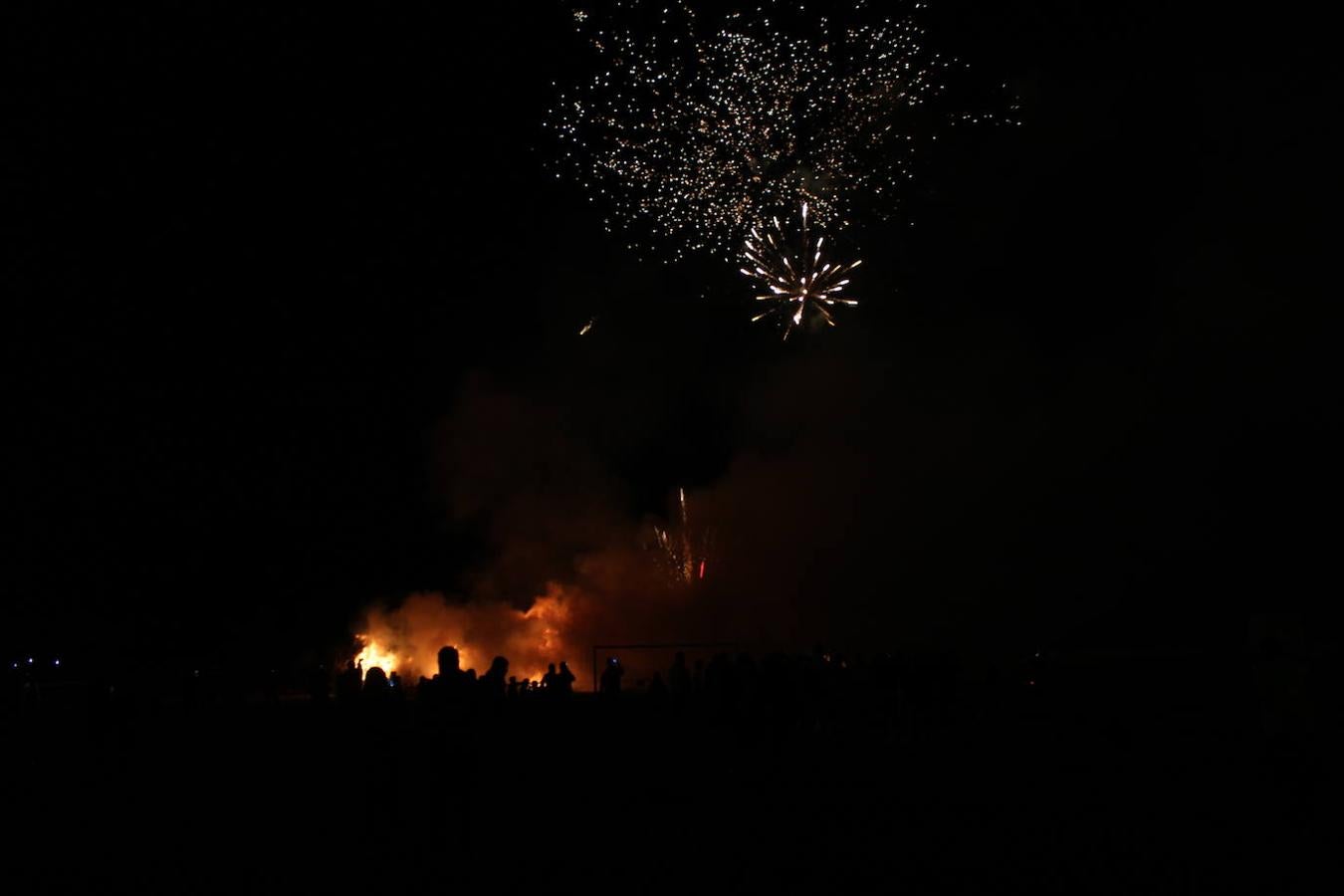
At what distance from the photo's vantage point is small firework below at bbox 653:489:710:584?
37844mm

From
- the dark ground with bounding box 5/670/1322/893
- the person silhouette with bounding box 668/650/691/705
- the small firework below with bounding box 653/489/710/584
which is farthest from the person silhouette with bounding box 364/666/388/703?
the small firework below with bounding box 653/489/710/584

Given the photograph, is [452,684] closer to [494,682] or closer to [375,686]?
[494,682]

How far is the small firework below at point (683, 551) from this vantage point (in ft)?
124

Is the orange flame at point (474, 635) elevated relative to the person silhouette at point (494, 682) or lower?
elevated

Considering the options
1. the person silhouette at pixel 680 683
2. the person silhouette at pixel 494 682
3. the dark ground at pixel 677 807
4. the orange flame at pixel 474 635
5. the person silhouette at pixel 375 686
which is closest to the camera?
the dark ground at pixel 677 807

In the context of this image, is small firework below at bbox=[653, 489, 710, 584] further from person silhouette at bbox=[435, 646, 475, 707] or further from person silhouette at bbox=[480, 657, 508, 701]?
person silhouette at bbox=[435, 646, 475, 707]

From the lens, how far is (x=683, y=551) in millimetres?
38875

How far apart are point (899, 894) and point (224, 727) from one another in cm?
1671

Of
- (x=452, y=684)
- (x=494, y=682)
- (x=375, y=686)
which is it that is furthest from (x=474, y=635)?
(x=452, y=684)

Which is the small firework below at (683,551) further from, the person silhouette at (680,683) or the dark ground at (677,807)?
the dark ground at (677,807)

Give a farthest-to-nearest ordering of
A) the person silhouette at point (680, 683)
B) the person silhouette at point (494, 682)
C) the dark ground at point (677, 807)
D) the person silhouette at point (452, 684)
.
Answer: the person silhouette at point (680, 683), the person silhouette at point (494, 682), the person silhouette at point (452, 684), the dark ground at point (677, 807)

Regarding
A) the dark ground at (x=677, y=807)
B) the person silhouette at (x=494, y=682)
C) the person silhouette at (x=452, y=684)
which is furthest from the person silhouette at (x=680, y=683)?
the person silhouette at (x=452, y=684)

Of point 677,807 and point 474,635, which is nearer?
point 677,807

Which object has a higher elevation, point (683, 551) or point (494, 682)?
point (683, 551)
